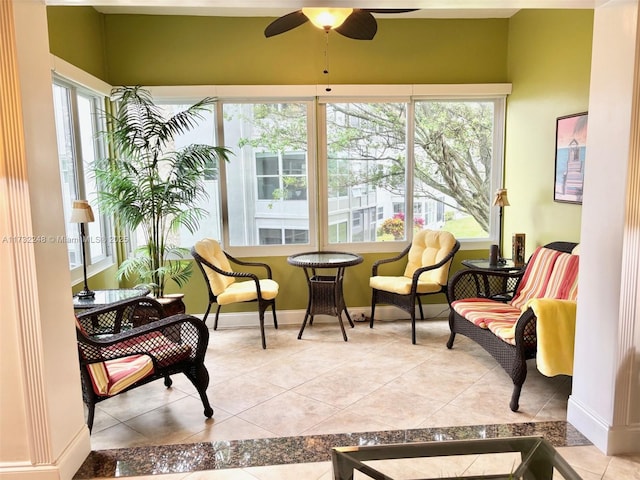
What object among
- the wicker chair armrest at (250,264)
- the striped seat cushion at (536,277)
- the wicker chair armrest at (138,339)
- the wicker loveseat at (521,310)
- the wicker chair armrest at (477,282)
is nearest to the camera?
the wicker chair armrest at (138,339)

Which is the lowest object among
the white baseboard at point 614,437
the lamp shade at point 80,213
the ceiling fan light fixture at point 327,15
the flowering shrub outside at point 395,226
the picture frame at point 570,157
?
the white baseboard at point 614,437

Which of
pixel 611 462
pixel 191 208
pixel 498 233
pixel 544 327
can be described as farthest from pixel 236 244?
pixel 611 462

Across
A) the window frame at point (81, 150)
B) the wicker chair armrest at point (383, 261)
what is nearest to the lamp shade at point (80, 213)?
the window frame at point (81, 150)

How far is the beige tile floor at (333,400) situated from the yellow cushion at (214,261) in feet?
1.71

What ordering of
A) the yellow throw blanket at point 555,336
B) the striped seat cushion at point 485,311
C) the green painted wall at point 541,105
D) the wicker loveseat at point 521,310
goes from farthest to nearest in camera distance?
the green painted wall at point 541,105 → the striped seat cushion at point 485,311 → the wicker loveseat at point 521,310 → the yellow throw blanket at point 555,336

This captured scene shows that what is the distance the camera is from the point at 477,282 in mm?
4012

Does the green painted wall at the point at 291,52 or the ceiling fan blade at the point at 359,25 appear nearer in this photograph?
the ceiling fan blade at the point at 359,25

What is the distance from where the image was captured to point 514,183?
455 cm

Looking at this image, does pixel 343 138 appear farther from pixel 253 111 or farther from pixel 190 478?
pixel 190 478

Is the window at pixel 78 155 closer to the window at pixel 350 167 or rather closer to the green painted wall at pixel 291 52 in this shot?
the green painted wall at pixel 291 52

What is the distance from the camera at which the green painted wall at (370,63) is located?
13.6 feet

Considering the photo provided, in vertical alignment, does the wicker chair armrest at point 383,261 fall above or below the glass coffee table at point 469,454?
above

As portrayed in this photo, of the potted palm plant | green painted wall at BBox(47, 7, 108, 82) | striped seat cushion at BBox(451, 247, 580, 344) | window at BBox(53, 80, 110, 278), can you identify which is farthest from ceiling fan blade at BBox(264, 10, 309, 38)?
striped seat cushion at BBox(451, 247, 580, 344)

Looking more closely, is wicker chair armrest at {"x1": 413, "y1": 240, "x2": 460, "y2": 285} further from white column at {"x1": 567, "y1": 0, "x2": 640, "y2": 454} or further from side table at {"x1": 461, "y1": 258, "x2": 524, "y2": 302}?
white column at {"x1": 567, "y1": 0, "x2": 640, "y2": 454}
